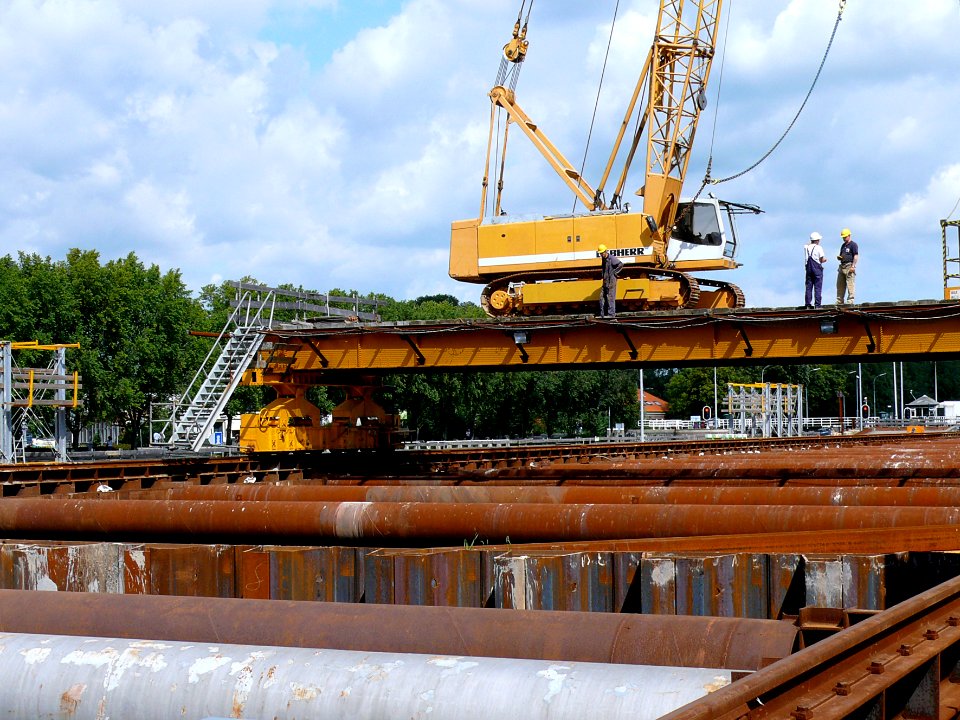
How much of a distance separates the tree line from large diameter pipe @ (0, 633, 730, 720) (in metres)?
42.0

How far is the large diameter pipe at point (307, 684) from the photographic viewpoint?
4.86 metres

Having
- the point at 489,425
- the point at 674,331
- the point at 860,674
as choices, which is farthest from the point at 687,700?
the point at 489,425

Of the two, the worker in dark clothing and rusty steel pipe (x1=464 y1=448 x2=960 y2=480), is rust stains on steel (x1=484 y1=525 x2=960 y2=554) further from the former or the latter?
the worker in dark clothing

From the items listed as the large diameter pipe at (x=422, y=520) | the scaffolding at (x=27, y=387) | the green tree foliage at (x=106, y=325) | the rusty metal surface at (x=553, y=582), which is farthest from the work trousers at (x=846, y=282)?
the green tree foliage at (x=106, y=325)

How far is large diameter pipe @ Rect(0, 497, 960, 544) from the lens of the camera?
1203cm

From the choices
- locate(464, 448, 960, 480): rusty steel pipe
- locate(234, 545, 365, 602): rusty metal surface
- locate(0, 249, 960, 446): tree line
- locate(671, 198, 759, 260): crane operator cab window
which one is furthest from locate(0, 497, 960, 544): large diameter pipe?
locate(0, 249, 960, 446): tree line

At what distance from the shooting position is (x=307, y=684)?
519cm

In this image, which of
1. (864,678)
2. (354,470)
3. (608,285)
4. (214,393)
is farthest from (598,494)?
(214,393)

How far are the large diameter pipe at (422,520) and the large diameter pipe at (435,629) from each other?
5.66 meters

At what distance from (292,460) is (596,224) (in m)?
9.07

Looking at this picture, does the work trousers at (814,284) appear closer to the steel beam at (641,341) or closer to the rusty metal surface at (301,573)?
the steel beam at (641,341)

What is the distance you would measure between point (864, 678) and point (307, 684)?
7.81 feet

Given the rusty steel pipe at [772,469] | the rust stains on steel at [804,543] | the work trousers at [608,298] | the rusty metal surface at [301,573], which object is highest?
the work trousers at [608,298]

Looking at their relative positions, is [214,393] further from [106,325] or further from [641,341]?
[106,325]
